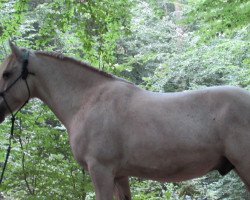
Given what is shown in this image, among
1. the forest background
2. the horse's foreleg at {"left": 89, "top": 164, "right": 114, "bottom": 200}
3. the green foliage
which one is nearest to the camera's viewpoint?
the horse's foreleg at {"left": 89, "top": 164, "right": 114, "bottom": 200}

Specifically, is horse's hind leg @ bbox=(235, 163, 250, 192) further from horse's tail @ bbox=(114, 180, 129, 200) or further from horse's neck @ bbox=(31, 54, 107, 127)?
horse's neck @ bbox=(31, 54, 107, 127)

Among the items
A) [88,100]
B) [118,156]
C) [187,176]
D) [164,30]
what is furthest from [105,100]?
[164,30]

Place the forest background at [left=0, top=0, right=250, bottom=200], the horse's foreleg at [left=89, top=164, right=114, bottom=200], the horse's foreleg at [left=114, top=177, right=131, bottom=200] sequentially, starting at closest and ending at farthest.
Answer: the horse's foreleg at [left=89, top=164, right=114, bottom=200], the horse's foreleg at [left=114, top=177, right=131, bottom=200], the forest background at [left=0, top=0, right=250, bottom=200]

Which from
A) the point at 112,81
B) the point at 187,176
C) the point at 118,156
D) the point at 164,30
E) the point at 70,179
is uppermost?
the point at 164,30

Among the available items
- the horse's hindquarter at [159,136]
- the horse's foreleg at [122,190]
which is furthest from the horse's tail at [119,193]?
the horse's hindquarter at [159,136]

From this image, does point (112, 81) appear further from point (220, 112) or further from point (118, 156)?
point (220, 112)

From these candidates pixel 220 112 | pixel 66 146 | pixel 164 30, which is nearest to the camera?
pixel 220 112

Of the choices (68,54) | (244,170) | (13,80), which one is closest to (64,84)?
(13,80)

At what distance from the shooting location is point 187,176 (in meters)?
2.94

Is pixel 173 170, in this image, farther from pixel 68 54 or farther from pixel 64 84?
pixel 68 54

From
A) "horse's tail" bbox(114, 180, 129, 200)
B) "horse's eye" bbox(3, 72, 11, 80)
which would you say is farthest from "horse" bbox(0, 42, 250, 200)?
"horse's eye" bbox(3, 72, 11, 80)

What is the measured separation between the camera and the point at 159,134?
9.21 ft

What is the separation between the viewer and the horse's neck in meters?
3.22

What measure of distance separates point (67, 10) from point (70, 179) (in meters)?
2.40
